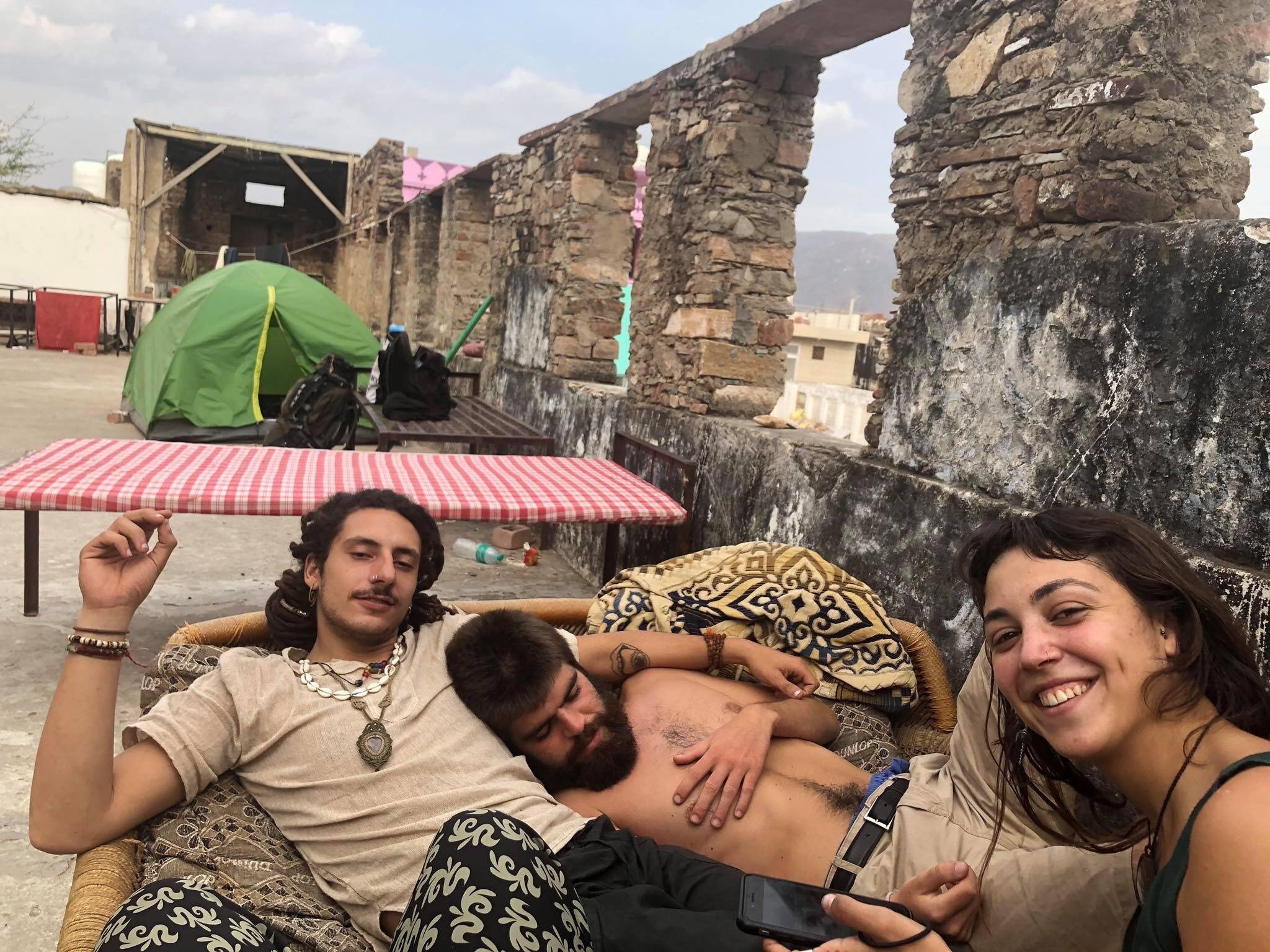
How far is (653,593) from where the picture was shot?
9.31ft

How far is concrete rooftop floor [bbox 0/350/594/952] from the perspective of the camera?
2.35 metres

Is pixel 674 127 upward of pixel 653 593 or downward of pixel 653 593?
upward

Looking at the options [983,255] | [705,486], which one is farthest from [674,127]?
[983,255]

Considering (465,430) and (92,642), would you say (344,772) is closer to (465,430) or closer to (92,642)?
(92,642)

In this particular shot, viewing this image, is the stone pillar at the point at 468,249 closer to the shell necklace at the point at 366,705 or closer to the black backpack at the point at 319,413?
the black backpack at the point at 319,413

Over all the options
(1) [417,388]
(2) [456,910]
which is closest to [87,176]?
(1) [417,388]

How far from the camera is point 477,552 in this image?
557 cm

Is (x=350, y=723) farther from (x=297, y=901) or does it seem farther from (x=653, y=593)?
(x=653, y=593)

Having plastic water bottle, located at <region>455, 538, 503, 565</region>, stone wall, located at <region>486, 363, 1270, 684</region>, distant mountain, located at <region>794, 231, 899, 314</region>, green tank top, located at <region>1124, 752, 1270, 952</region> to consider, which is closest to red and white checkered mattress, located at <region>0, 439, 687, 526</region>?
stone wall, located at <region>486, 363, 1270, 684</region>

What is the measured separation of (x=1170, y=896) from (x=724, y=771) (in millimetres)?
1056

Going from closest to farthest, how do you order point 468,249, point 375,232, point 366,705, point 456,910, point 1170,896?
point 1170,896
point 456,910
point 366,705
point 468,249
point 375,232

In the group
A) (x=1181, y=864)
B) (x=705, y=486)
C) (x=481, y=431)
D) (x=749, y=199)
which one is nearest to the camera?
(x=1181, y=864)

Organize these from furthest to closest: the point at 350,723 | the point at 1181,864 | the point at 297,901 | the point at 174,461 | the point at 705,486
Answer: the point at 705,486 < the point at 174,461 < the point at 350,723 < the point at 297,901 < the point at 1181,864

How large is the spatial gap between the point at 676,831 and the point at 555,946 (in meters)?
0.65
